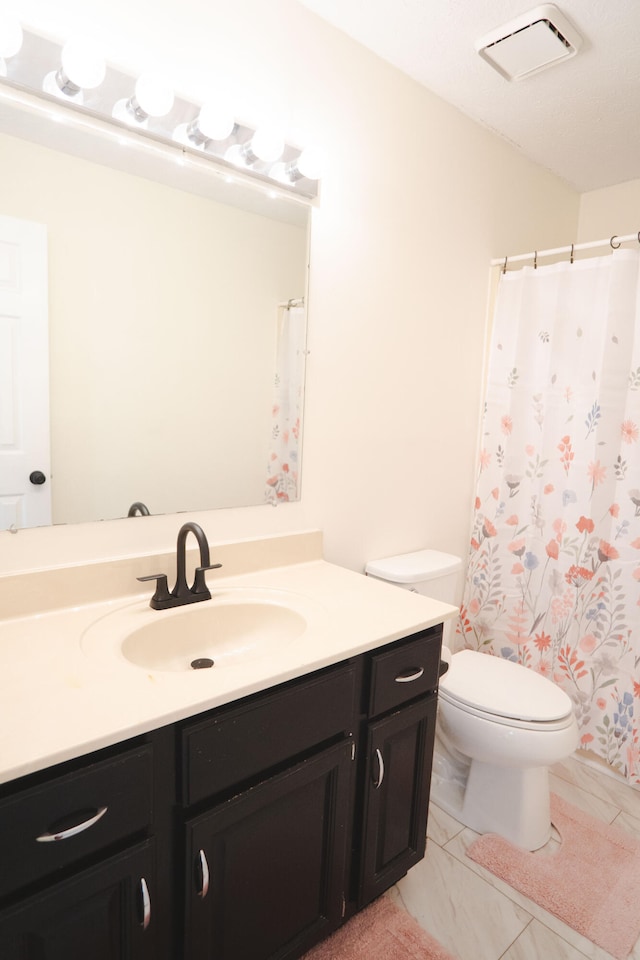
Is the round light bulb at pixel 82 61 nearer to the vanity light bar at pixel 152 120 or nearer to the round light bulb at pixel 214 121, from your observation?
the vanity light bar at pixel 152 120

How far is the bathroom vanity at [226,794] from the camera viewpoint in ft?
2.67

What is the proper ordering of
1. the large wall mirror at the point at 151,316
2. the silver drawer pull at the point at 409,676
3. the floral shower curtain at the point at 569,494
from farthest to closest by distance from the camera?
the floral shower curtain at the point at 569,494, the silver drawer pull at the point at 409,676, the large wall mirror at the point at 151,316

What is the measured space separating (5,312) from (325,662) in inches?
38.0

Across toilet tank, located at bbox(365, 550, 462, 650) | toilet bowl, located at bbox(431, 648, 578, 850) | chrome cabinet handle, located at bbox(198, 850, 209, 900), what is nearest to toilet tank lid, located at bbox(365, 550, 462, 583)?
toilet tank, located at bbox(365, 550, 462, 650)

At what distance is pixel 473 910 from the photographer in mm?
1492

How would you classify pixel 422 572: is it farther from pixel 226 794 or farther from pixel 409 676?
pixel 226 794

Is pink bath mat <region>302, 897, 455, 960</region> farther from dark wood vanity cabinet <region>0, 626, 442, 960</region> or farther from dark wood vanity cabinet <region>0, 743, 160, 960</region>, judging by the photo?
dark wood vanity cabinet <region>0, 743, 160, 960</region>

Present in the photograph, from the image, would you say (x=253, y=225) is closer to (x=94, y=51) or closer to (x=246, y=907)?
(x=94, y=51)

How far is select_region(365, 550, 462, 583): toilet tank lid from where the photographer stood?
1.86 meters

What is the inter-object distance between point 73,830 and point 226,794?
28 centimetres

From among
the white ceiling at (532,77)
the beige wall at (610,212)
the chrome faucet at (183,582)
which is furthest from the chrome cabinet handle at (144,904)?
the beige wall at (610,212)

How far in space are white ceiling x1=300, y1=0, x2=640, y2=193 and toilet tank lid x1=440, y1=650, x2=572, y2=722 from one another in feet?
6.34

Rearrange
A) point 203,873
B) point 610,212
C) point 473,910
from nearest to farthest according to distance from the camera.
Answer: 1. point 203,873
2. point 473,910
3. point 610,212

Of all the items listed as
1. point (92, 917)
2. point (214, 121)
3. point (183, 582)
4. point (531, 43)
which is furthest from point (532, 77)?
point (92, 917)
